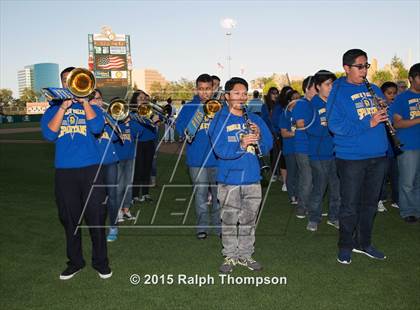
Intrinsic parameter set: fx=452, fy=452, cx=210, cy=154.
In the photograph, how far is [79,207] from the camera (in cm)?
534

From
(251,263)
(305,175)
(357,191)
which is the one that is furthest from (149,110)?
(357,191)

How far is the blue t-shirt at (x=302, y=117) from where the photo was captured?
722 cm

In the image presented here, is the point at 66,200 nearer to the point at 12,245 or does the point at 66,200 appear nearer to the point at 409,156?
the point at 12,245

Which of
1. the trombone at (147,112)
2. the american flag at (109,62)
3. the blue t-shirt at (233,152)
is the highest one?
the american flag at (109,62)

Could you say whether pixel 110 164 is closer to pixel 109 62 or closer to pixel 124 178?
pixel 124 178

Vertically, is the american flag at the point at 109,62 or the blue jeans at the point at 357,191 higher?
the american flag at the point at 109,62

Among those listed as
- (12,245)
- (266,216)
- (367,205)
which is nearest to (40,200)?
(12,245)

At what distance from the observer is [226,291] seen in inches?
198

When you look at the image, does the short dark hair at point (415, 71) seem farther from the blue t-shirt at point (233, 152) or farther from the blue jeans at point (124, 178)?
the blue jeans at point (124, 178)

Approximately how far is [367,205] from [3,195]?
8445mm

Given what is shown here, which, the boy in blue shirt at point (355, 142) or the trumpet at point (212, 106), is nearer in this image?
the boy in blue shirt at point (355, 142)

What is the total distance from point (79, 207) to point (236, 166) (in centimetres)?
192

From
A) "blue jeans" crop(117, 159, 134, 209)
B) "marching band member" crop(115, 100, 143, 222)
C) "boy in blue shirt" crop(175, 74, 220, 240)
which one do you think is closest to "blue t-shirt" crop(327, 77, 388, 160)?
"boy in blue shirt" crop(175, 74, 220, 240)

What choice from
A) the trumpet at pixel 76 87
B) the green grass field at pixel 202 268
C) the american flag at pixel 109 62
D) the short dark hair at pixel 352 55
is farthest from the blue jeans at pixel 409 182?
the american flag at pixel 109 62
